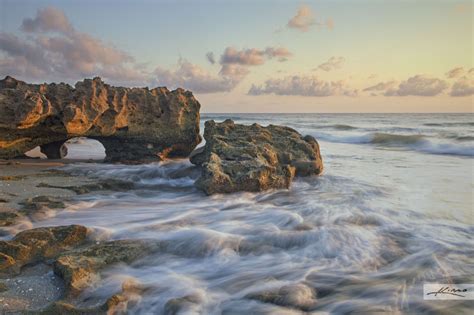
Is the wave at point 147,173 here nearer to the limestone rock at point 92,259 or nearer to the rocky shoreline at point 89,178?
the rocky shoreline at point 89,178

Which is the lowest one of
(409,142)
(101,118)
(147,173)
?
(409,142)

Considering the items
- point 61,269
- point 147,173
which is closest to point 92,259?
point 61,269

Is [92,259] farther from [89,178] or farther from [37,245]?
[89,178]

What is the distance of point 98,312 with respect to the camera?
251 centimetres

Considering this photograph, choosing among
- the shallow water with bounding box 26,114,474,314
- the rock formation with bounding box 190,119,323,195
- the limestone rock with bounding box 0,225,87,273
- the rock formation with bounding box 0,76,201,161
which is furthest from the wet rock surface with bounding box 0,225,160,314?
the rock formation with bounding box 0,76,201,161

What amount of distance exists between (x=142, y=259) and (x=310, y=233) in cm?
185

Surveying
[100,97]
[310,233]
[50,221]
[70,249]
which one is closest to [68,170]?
[100,97]

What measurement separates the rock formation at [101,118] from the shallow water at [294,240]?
1.20m

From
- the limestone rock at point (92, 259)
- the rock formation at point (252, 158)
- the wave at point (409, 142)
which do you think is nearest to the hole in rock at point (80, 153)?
the rock formation at point (252, 158)

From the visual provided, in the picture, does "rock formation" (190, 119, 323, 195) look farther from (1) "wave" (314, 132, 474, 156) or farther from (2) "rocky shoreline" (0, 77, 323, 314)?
(1) "wave" (314, 132, 474, 156)

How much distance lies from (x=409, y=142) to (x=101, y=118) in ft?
47.6

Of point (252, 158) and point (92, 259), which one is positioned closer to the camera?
point (92, 259)

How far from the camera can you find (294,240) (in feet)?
13.4

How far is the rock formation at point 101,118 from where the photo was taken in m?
6.80
